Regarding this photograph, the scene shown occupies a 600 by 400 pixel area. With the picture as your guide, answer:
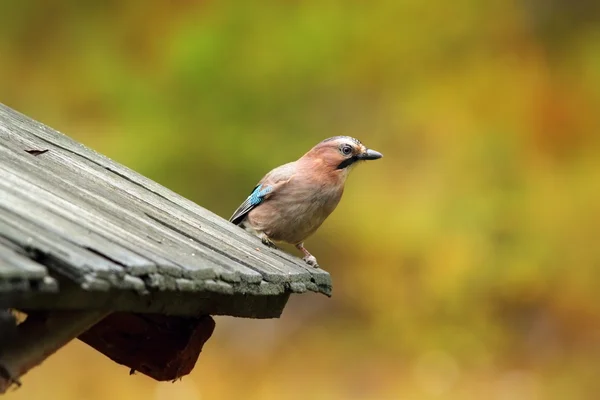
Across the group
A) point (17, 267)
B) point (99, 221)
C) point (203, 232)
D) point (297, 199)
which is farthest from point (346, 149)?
point (17, 267)

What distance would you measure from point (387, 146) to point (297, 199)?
458 centimetres

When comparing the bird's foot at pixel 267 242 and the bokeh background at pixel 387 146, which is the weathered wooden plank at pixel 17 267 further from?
the bokeh background at pixel 387 146

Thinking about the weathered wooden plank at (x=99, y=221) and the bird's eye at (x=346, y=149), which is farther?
the bird's eye at (x=346, y=149)

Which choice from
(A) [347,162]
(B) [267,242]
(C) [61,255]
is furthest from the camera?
(A) [347,162]

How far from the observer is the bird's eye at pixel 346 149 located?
17.8ft

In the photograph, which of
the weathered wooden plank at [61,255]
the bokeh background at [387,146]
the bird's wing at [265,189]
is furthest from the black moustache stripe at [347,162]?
the bokeh background at [387,146]

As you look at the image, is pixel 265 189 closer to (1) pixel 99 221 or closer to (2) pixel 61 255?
(1) pixel 99 221

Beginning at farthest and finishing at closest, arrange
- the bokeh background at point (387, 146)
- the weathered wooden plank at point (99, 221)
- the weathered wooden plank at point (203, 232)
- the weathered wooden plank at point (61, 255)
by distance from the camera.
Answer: the bokeh background at point (387, 146) → the weathered wooden plank at point (203, 232) → the weathered wooden plank at point (99, 221) → the weathered wooden plank at point (61, 255)

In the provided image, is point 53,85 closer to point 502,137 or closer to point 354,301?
point 354,301

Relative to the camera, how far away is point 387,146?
9.63 m

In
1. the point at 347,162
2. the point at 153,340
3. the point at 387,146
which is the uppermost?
the point at 387,146

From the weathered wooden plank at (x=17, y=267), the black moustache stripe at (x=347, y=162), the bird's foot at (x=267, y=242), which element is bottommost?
the bird's foot at (x=267, y=242)

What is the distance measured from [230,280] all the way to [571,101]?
795 centimetres

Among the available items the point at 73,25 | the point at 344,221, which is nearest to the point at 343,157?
the point at 344,221
